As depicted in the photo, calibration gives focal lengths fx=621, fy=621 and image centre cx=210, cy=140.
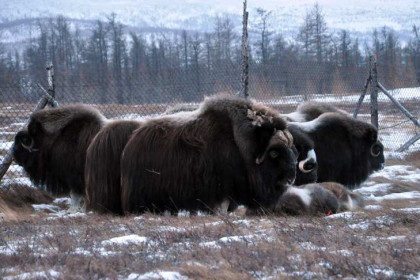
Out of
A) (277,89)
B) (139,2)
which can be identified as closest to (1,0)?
(139,2)

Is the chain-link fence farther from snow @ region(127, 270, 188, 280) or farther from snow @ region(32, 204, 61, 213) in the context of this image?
snow @ region(127, 270, 188, 280)

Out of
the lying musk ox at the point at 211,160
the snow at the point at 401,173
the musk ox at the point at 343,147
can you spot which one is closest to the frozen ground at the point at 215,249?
the lying musk ox at the point at 211,160

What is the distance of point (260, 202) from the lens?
5.63 meters

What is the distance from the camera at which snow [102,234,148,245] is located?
3.49m

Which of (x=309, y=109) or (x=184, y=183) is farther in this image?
(x=309, y=109)

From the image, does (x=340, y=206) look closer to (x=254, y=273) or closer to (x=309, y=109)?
(x=309, y=109)

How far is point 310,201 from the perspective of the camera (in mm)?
6152

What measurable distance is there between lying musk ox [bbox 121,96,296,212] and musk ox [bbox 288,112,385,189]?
1.96 meters

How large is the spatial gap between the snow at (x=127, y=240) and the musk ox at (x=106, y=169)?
6.87ft

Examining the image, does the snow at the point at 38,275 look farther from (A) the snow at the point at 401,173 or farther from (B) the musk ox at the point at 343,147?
(A) the snow at the point at 401,173

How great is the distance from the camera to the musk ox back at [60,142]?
677cm

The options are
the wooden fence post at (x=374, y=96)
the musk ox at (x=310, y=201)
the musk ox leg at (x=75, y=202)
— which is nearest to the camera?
the musk ox at (x=310, y=201)

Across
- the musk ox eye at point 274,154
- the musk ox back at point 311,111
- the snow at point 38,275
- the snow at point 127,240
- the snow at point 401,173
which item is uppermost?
the musk ox back at point 311,111

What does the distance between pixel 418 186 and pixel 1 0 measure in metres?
184
